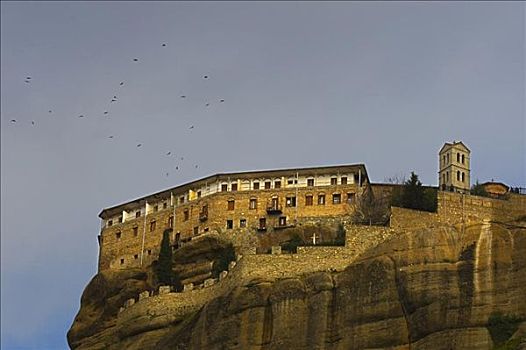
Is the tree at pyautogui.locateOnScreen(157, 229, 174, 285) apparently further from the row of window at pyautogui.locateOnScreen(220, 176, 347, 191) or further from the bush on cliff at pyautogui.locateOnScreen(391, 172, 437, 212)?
the bush on cliff at pyautogui.locateOnScreen(391, 172, 437, 212)

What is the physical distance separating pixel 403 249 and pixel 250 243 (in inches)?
1071

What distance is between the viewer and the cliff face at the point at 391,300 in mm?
76062

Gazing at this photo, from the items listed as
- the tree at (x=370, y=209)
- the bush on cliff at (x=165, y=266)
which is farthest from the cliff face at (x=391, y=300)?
the bush on cliff at (x=165, y=266)

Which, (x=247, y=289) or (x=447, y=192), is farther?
(x=447, y=192)

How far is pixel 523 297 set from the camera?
74.8 metres

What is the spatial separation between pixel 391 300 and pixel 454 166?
3390 cm

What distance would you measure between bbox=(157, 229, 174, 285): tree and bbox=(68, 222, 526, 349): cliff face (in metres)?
14.1

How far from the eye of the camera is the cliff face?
7606 centimetres

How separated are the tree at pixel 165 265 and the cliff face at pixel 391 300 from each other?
46.4 ft

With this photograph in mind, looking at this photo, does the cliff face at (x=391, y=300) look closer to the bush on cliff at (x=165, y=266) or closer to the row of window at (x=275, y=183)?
the bush on cliff at (x=165, y=266)

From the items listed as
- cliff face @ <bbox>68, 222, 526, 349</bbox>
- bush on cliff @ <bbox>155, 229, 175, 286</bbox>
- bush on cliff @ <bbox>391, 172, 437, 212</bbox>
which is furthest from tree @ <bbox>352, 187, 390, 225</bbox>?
bush on cliff @ <bbox>155, 229, 175, 286</bbox>

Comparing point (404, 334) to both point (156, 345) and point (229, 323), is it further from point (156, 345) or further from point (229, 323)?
point (156, 345)

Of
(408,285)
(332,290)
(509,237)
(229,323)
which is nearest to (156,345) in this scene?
(229,323)

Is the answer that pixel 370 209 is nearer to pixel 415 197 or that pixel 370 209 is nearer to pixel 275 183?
pixel 415 197
